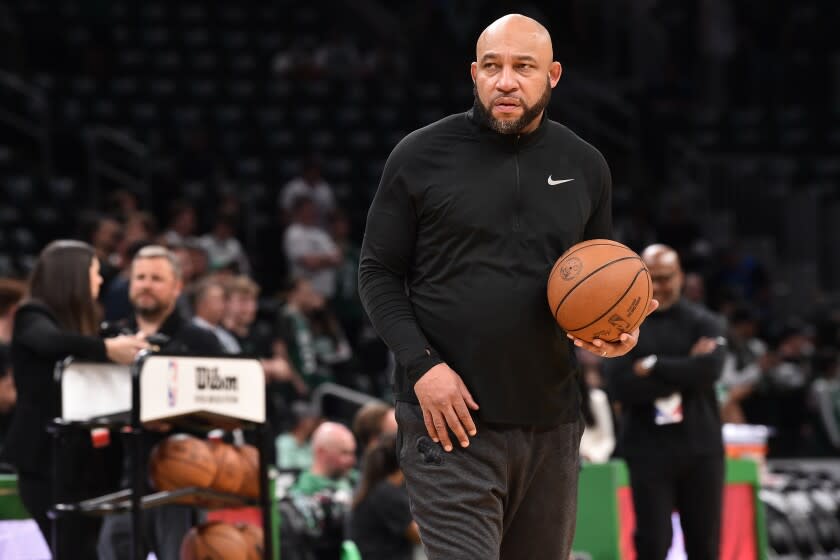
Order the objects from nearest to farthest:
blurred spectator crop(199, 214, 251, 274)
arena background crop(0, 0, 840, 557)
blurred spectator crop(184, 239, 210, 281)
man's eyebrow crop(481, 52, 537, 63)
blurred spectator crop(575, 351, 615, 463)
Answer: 1. man's eyebrow crop(481, 52, 537, 63)
2. blurred spectator crop(575, 351, 615, 463)
3. blurred spectator crop(184, 239, 210, 281)
4. blurred spectator crop(199, 214, 251, 274)
5. arena background crop(0, 0, 840, 557)

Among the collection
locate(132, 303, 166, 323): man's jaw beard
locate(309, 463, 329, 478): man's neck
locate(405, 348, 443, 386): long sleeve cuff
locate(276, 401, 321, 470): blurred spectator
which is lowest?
locate(276, 401, 321, 470): blurred spectator

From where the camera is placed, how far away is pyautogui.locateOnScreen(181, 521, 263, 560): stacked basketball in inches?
239

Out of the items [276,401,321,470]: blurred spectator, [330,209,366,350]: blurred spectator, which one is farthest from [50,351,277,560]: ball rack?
[330,209,366,350]: blurred spectator

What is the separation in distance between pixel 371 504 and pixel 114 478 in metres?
1.35

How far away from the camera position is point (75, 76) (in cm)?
1542

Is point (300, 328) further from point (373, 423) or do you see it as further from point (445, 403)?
point (445, 403)

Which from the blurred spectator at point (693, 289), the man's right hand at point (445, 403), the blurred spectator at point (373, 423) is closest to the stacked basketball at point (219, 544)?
the blurred spectator at point (373, 423)

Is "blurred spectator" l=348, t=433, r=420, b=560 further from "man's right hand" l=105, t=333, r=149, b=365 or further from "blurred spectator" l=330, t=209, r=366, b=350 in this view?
"blurred spectator" l=330, t=209, r=366, b=350

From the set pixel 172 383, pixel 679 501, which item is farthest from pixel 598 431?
pixel 172 383

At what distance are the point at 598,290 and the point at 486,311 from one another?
0.28 m

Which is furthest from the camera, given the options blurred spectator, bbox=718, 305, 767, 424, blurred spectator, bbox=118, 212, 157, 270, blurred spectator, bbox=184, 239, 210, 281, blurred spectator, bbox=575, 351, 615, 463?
blurred spectator, bbox=718, 305, 767, 424

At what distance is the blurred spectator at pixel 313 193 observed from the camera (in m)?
13.3

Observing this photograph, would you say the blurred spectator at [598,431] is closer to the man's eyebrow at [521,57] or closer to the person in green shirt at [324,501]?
the person in green shirt at [324,501]

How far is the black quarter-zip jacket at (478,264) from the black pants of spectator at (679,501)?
296cm
